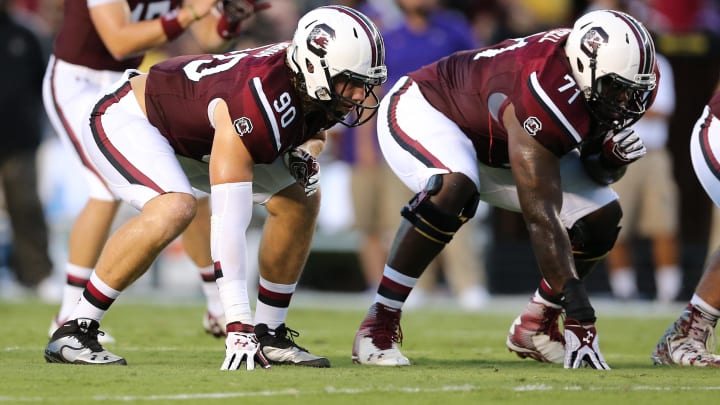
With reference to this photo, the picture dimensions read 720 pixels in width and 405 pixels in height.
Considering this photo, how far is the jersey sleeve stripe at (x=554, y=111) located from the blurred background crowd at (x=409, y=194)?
17.3 feet

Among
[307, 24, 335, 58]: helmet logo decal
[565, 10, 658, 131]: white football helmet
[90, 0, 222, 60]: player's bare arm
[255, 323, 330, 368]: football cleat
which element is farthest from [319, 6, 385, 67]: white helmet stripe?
[90, 0, 222, 60]: player's bare arm

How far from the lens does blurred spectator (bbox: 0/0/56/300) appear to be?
12.6 m

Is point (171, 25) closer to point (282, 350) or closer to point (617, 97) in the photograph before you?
point (282, 350)

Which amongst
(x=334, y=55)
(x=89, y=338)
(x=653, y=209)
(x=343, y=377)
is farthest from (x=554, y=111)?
(x=653, y=209)

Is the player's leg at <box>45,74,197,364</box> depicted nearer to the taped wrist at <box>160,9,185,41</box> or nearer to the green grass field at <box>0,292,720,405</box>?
the green grass field at <box>0,292,720,405</box>

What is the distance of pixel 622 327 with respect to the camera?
9781 millimetres

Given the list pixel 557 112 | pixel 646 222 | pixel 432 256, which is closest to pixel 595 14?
pixel 557 112

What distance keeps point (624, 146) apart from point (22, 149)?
7402 mm

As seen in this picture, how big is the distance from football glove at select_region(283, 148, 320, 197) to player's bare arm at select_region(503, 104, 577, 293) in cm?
89

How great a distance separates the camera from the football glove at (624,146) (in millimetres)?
6695

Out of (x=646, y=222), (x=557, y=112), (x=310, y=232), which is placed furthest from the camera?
(x=646, y=222)

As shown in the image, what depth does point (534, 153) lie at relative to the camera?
627 centimetres

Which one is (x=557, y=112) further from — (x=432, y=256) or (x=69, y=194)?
(x=69, y=194)

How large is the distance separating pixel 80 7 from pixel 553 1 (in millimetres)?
7406
